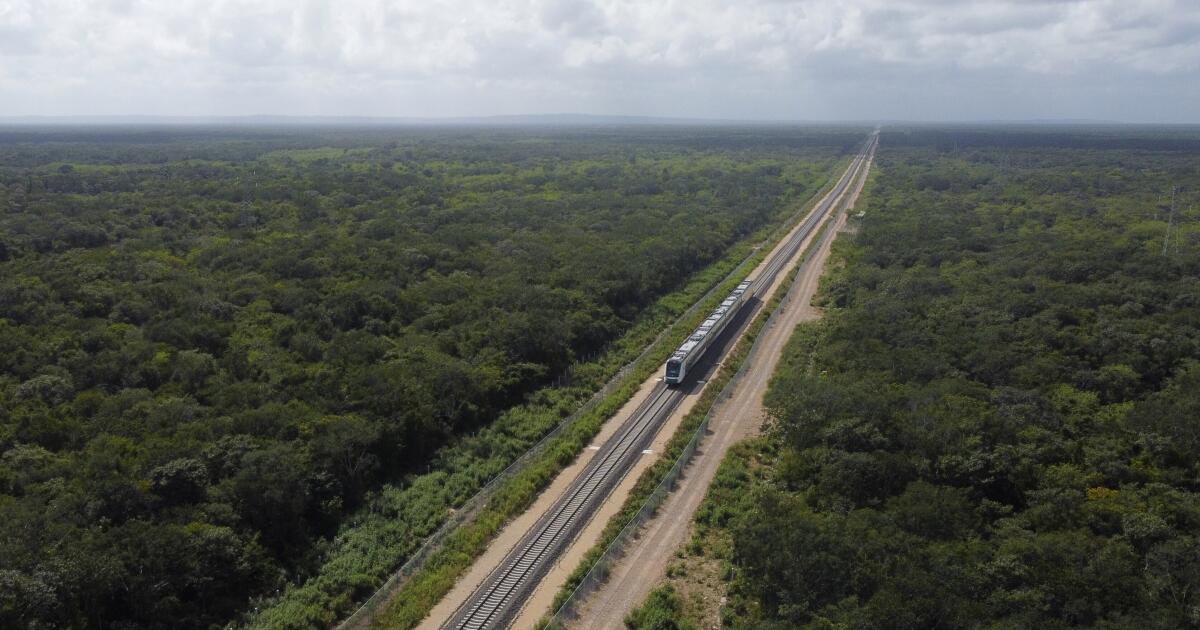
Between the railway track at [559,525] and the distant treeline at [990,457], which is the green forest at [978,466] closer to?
the distant treeline at [990,457]

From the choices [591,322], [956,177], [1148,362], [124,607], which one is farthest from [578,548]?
[956,177]

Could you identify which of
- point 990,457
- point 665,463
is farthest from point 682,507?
point 990,457

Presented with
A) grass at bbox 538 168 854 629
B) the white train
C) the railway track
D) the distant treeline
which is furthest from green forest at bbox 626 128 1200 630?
the white train

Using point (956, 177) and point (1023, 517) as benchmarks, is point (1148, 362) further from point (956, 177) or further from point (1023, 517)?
point (956, 177)

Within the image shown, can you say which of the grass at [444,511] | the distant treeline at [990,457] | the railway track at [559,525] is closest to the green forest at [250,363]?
the grass at [444,511]

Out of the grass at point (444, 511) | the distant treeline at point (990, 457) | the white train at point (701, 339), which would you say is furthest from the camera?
the white train at point (701, 339)

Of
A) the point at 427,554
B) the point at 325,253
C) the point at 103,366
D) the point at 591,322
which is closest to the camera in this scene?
Result: the point at 427,554
